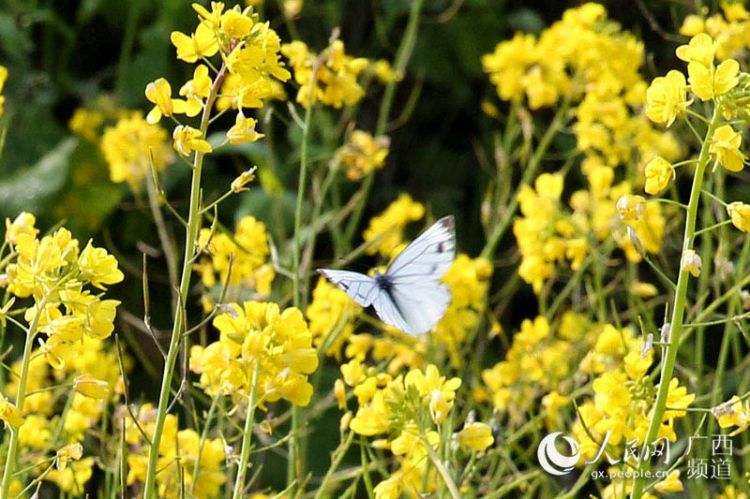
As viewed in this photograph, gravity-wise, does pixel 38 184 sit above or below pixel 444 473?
below

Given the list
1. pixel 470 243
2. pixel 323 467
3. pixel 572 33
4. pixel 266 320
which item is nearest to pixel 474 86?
pixel 470 243

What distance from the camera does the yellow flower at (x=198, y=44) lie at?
4.33 ft

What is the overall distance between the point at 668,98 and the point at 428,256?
0.45 meters

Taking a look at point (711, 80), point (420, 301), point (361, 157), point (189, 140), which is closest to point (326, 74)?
point (361, 157)

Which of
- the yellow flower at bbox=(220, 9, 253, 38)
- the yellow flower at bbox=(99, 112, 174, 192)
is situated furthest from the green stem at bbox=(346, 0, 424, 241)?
the yellow flower at bbox=(220, 9, 253, 38)

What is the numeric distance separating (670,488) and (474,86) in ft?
8.72

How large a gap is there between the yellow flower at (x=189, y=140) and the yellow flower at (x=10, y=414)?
0.32 metres

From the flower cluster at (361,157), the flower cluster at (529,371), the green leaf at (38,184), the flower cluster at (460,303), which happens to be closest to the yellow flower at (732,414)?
the flower cluster at (529,371)

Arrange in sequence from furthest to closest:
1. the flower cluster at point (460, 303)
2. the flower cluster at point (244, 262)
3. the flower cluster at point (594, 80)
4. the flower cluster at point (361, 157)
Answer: the flower cluster at point (594, 80) → the flower cluster at point (361, 157) → the flower cluster at point (460, 303) → the flower cluster at point (244, 262)

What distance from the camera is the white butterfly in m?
1.60

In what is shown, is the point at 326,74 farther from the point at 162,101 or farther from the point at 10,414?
the point at 10,414

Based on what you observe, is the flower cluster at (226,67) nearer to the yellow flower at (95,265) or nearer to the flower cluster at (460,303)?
the yellow flower at (95,265)

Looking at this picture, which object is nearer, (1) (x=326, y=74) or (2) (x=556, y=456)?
(2) (x=556, y=456)

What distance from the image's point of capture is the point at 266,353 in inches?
52.4
